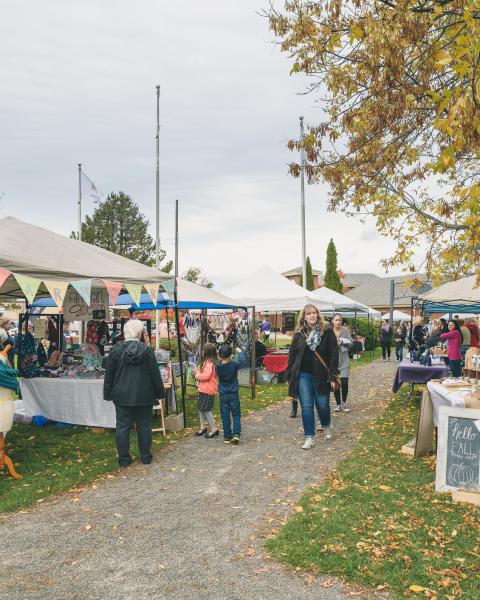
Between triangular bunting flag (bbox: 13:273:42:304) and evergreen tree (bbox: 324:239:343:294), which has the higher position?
evergreen tree (bbox: 324:239:343:294)

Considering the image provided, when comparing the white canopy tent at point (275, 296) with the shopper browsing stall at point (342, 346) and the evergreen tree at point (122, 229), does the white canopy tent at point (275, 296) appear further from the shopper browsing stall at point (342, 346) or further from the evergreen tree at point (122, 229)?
the evergreen tree at point (122, 229)

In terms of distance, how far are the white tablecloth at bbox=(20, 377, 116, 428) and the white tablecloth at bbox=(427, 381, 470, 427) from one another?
4.72 m

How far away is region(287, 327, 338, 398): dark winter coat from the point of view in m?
6.92

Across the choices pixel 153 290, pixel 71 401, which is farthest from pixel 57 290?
pixel 71 401

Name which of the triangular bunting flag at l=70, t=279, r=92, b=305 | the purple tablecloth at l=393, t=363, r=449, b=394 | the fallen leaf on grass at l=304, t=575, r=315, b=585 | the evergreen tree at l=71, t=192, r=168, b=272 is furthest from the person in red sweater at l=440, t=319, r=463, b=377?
the evergreen tree at l=71, t=192, r=168, b=272

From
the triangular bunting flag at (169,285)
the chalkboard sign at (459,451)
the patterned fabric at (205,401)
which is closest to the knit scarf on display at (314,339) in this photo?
the patterned fabric at (205,401)

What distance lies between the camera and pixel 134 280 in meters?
7.64

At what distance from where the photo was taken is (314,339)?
6.88 meters

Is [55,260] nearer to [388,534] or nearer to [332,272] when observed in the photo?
[388,534]

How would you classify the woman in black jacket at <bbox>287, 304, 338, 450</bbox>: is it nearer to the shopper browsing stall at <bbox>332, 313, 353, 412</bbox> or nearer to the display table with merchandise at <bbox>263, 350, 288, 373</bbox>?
the shopper browsing stall at <bbox>332, 313, 353, 412</bbox>

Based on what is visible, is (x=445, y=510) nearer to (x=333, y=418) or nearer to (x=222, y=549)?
(x=222, y=549)

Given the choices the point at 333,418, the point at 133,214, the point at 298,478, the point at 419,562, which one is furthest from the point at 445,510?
the point at 133,214

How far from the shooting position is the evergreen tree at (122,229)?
45781mm

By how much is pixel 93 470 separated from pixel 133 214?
1718 inches
